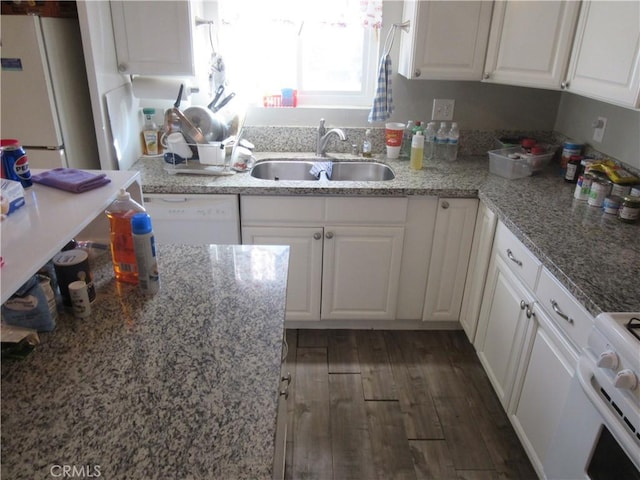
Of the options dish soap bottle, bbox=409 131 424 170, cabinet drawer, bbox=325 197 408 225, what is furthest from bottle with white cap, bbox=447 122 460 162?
cabinet drawer, bbox=325 197 408 225

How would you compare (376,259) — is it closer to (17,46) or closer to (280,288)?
(280,288)

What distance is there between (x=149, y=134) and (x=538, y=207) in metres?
1.96

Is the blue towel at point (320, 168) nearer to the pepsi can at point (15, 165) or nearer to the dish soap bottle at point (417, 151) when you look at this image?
the dish soap bottle at point (417, 151)

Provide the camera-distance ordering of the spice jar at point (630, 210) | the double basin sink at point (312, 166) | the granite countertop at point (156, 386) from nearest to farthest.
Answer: the granite countertop at point (156, 386) → the spice jar at point (630, 210) → the double basin sink at point (312, 166)

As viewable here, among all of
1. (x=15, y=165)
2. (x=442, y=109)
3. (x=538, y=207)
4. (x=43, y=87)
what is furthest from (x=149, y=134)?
(x=538, y=207)

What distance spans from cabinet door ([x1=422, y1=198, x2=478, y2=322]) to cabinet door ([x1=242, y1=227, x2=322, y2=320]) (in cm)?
58

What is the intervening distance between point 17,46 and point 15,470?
5.84 ft

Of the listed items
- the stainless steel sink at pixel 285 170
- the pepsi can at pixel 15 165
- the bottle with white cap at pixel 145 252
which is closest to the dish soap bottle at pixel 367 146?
the stainless steel sink at pixel 285 170

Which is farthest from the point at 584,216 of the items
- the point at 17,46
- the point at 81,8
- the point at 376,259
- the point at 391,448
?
the point at 17,46

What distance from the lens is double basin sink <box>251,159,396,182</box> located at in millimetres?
2607

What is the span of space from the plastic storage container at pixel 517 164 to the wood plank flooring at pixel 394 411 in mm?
913

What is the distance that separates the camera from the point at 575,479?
125 centimetres

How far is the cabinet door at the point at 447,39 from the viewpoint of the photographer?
7.26 feet

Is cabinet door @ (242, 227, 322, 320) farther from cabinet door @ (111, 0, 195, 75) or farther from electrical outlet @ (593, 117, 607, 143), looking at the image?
electrical outlet @ (593, 117, 607, 143)
